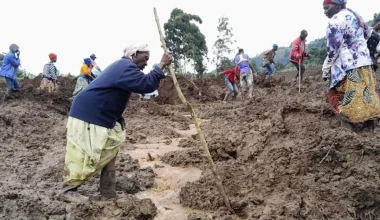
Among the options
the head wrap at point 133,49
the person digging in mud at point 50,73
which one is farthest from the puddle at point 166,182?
the person digging in mud at point 50,73

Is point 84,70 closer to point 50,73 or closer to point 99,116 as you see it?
point 50,73

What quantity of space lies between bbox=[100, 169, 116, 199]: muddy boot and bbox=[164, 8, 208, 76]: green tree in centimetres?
1649

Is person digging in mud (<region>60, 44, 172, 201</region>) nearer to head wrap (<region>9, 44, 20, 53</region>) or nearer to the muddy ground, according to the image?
the muddy ground

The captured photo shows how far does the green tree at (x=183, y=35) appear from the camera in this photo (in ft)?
64.3

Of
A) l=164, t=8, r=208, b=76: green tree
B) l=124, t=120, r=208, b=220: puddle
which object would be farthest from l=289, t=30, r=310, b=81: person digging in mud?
l=164, t=8, r=208, b=76: green tree

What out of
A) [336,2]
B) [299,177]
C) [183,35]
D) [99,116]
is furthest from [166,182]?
[183,35]

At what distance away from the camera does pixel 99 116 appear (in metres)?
3.33

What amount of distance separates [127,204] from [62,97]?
333 inches

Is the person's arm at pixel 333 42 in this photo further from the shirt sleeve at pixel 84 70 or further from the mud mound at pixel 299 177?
the shirt sleeve at pixel 84 70

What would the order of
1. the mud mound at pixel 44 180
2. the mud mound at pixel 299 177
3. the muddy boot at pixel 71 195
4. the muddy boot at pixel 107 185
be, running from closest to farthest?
the mud mound at pixel 299 177 < the mud mound at pixel 44 180 < the muddy boot at pixel 71 195 < the muddy boot at pixel 107 185

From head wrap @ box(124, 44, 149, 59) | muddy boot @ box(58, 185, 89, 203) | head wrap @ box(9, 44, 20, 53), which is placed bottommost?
muddy boot @ box(58, 185, 89, 203)

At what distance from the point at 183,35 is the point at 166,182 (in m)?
16.4

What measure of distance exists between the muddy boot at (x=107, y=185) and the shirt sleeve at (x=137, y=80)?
0.85 meters

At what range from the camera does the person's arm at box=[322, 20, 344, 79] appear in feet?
13.3
